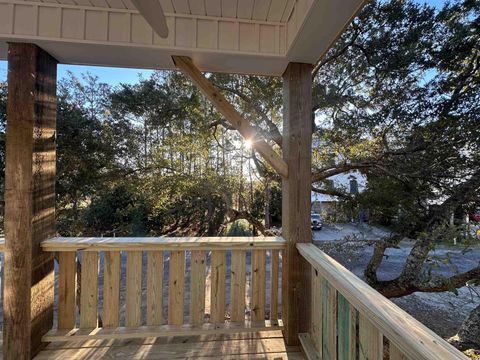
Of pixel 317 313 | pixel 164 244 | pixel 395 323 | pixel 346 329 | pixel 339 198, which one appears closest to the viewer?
pixel 395 323

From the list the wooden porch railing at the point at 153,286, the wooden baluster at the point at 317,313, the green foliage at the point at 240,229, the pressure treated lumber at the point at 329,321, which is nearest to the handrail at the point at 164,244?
the wooden porch railing at the point at 153,286

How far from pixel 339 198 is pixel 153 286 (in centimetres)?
371

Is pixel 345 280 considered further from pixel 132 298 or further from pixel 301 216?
pixel 132 298

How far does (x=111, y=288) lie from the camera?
1.88 metres

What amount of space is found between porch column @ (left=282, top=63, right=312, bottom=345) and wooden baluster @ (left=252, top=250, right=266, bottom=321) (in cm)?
19

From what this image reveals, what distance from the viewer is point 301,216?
1.81 meters

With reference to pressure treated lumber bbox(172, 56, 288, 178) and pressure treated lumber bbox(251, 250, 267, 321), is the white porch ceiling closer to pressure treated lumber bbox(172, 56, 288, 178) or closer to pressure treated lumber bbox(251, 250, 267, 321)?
pressure treated lumber bbox(172, 56, 288, 178)

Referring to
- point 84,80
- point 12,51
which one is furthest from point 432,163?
point 84,80

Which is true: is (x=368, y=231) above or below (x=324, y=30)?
below

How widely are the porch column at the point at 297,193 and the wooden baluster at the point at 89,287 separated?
1.45 m

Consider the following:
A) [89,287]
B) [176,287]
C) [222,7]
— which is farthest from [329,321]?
[222,7]

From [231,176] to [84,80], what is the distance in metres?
3.24

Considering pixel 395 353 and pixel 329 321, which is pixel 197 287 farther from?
pixel 395 353

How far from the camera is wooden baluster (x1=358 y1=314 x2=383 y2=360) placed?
0.90 meters
